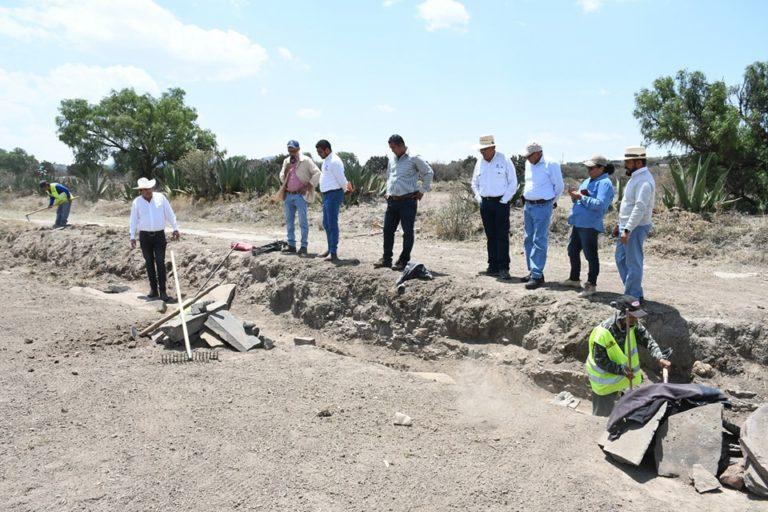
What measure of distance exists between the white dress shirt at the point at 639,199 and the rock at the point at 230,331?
424 centimetres

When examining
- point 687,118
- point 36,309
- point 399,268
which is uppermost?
point 687,118

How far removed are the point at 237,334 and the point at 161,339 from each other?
36.0 inches

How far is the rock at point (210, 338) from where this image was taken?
698 centimetres

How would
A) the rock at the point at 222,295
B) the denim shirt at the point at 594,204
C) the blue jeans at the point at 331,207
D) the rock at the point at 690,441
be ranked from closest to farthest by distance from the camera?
the rock at the point at 690,441
the denim shirt at the point at 594,204
the blue jeans at the point at 331,207
the rock at the point at 222,295

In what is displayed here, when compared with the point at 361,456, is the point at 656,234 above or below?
above

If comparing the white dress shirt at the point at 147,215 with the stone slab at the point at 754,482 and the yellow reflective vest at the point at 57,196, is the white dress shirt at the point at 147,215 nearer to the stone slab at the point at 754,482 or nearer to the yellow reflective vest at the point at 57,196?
the yellow reflective vest at the point at 57,196

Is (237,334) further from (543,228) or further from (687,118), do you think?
(687,118)

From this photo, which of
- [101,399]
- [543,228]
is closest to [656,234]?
[543,228]

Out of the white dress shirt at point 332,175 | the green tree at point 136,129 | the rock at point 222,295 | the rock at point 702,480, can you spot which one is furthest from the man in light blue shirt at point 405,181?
the green tree at point 136,129

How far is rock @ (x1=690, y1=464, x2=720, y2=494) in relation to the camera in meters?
3.99

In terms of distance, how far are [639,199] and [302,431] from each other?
3574mm

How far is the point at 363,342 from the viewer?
7.38 m

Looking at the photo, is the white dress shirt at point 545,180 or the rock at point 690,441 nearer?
the rock at point 690,441

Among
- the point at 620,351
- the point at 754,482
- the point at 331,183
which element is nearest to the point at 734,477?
the point at 754,482
